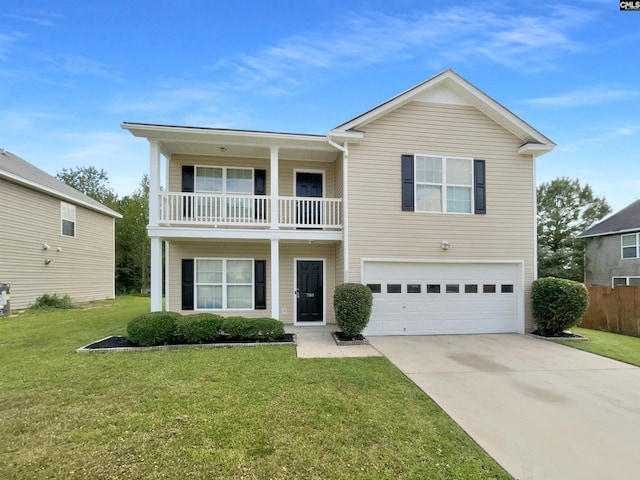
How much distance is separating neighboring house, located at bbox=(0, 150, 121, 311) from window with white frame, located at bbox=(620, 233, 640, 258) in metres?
29.8

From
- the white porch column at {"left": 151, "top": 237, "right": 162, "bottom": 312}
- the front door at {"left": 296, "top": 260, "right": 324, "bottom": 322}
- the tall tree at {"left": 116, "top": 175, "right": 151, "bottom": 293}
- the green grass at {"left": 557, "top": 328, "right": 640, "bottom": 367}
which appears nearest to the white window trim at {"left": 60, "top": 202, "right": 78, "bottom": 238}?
the tall tree at {"left": 116, "top": 175, "right": 151, "bottom": 293}

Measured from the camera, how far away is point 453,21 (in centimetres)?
988

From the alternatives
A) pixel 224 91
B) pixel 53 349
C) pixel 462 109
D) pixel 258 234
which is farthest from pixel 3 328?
pixel 462 109

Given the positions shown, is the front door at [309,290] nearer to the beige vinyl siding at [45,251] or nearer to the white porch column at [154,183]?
the white porch column at [154,183]

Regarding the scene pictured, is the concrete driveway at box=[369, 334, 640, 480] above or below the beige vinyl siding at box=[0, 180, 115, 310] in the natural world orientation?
below

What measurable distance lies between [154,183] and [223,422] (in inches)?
265

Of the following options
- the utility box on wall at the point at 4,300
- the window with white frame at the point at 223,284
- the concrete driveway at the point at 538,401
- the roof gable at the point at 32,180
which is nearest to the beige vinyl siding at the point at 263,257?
the window with white frame at the point at 223,284

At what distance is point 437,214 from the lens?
31.0ft

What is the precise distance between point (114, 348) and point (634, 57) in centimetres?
1693

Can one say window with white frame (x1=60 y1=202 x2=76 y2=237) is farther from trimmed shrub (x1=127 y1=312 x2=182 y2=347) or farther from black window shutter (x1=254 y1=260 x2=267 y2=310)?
trimmed shrub (x1=127 y1=312 x2=182 y2=347)

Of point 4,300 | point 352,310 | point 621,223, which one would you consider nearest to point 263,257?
point 352,310

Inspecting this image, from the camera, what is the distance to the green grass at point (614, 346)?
23.1 feet

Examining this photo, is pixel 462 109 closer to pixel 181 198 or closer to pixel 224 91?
pixel 181 198

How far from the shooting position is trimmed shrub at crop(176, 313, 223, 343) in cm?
739
